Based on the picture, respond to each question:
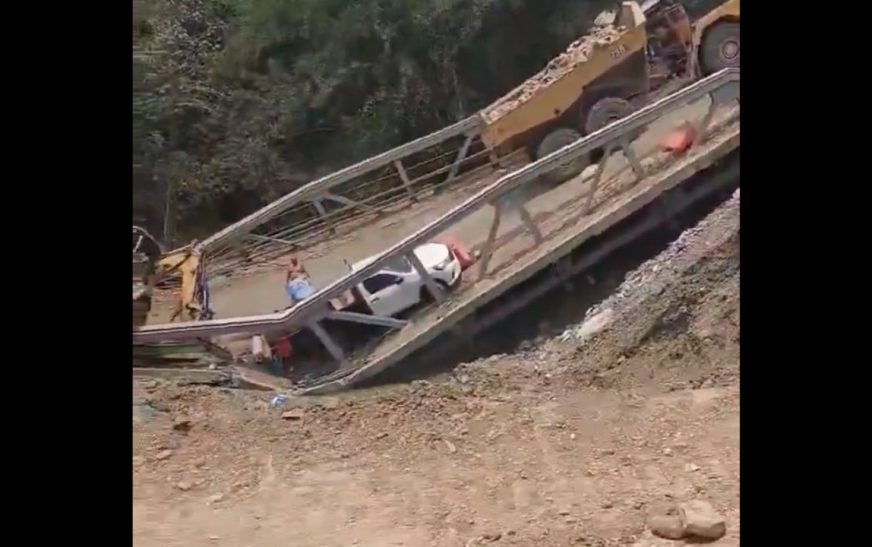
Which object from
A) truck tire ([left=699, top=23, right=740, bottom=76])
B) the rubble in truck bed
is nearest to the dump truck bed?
the rubble in truck bed

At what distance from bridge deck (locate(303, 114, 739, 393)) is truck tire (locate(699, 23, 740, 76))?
99mm

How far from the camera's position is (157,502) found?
76.5 inches

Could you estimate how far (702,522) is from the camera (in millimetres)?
1975

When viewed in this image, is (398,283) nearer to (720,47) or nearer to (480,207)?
(480,207)

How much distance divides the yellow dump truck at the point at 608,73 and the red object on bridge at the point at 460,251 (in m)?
0.20

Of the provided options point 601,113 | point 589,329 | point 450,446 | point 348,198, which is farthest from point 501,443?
point 601,113

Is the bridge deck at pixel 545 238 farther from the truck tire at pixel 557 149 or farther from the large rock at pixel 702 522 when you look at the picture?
the large rock at pixel 702 522

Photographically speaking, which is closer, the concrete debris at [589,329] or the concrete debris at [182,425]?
the concrete debris at [182,425]

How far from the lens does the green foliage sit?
6.25 ft

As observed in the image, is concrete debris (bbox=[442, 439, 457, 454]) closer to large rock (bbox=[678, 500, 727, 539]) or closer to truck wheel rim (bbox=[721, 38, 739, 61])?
large rock (bbox=[678, 500, 727, 539])

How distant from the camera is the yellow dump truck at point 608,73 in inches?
79.5

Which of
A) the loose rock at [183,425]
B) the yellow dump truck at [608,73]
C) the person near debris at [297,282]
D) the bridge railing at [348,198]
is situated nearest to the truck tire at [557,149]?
the yellow dump truck at [608,73]
